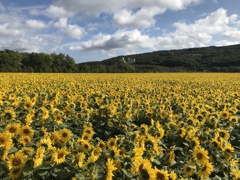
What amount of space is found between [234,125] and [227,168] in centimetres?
313

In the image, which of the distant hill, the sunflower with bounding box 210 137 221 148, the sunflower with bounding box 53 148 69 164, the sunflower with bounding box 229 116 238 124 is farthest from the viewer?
the distant hill

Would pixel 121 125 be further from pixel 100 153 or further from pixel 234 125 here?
pixel 100 153

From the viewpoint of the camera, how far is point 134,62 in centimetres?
10838

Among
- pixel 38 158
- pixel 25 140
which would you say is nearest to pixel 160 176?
pixel 38 158

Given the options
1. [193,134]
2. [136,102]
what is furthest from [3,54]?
[193,134]

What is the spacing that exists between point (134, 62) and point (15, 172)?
10581 centimetres

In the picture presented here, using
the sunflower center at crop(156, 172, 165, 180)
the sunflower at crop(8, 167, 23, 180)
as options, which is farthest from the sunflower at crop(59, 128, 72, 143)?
the sunflower center at crop(156, 172, 165, 180)

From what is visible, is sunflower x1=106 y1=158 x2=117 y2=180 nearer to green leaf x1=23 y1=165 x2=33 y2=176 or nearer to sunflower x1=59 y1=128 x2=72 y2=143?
green leaf x1=23 y1=165 x2=33 y2=176

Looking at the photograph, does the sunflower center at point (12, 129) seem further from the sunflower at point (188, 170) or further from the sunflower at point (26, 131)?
the sunflower at point (188, 170)

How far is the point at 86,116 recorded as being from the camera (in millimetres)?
7289

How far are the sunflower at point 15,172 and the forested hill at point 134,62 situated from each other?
177 feet

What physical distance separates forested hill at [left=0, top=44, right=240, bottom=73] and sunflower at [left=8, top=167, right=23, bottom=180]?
177 feet

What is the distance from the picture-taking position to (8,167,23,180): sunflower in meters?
→ 3.19

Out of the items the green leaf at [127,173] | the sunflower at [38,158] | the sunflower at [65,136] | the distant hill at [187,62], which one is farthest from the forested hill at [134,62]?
the green leaf at [127,173]
